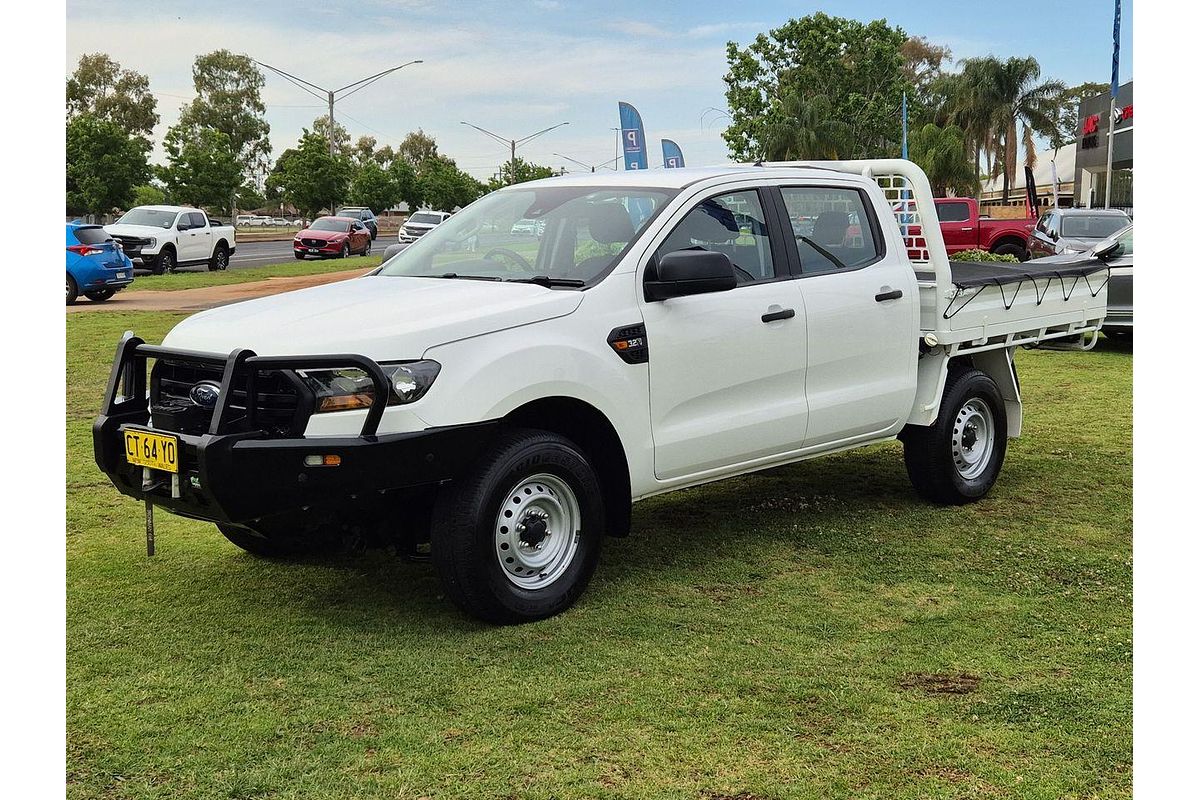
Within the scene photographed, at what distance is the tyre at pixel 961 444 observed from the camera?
7113 millimetres

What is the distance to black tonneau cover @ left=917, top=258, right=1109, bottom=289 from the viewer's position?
23.3ft

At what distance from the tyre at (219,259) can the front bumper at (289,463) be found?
95.9 feet

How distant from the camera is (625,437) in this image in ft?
18.1

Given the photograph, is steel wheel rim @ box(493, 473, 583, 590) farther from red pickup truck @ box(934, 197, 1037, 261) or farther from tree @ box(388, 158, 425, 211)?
tree @ box(388, 158, 425, 211)

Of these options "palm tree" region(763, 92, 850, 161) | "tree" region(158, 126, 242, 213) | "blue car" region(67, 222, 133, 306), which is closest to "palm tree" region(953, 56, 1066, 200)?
"palm tree" region(763, 92, 850, 161)

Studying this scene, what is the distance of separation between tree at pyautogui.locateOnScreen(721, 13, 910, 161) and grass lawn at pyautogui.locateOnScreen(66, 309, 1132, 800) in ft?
170

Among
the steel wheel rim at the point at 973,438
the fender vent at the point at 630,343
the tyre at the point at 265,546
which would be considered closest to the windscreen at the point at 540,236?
the fender vent at the point at 630,343

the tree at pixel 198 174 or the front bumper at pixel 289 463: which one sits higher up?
the tree at pixel 198 174

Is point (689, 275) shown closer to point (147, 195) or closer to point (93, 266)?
point (93, 266)

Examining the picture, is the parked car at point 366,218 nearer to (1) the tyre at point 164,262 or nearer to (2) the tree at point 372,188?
(2) the tree at point 372,188

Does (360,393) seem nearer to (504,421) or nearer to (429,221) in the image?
(504,421)

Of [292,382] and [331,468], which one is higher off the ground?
[292,382]

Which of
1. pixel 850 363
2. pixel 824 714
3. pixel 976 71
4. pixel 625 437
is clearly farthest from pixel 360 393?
pixel 976 71

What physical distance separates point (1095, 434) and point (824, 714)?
19.8 ft
